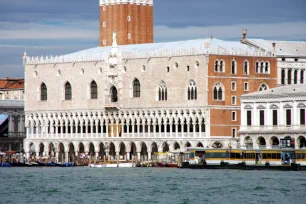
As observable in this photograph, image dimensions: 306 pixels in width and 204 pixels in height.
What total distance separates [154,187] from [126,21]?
61.6 metres

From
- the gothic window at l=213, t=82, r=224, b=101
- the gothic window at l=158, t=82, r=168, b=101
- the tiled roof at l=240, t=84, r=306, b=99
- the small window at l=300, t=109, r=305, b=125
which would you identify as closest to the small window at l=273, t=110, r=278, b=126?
the tiled roof at l=240, t=84, r=306, b=99

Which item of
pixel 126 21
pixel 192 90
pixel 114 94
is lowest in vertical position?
pixel 192 90

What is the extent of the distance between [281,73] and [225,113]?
31.1 feet

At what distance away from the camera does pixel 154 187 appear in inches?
4306

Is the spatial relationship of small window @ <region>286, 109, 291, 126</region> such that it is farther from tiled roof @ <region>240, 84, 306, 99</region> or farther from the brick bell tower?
the brick bell tower

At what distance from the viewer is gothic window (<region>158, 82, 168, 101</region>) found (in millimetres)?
151250

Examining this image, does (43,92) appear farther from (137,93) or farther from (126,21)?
(137,93)

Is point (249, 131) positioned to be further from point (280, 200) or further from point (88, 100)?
point (280, 200)

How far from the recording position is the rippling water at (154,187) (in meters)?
99.2

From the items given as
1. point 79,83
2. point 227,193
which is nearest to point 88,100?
point 79,83

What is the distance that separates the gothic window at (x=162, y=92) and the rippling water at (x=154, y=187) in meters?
18.4

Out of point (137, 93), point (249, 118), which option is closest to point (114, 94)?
point (137, 93)

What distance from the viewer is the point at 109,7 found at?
170 m

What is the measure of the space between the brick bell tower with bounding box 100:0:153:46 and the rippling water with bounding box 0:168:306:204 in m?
37.3
